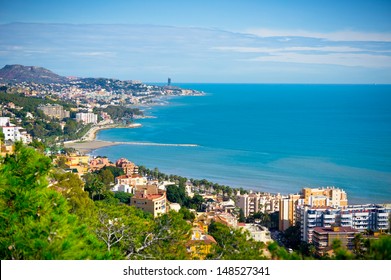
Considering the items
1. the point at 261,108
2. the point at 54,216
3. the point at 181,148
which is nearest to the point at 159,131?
the point at 181,148

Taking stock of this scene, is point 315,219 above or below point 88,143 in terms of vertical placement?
above

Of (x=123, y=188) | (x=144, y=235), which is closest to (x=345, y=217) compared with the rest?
(x=123, y=188)

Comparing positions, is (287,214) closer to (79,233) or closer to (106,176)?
(106,176)

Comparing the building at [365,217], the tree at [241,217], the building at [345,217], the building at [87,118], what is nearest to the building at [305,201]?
the building at [345,217]

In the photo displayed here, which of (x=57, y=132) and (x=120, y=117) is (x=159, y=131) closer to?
(x=57, y=132)

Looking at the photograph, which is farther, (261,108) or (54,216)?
(261,108)

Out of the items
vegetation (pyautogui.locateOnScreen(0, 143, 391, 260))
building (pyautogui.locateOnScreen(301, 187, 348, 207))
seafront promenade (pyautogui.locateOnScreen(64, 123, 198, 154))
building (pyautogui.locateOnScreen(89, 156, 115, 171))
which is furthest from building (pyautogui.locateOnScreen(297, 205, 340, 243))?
seafront promenade (pyautogui.locateOnScreen(64, 123, 198, 154))
